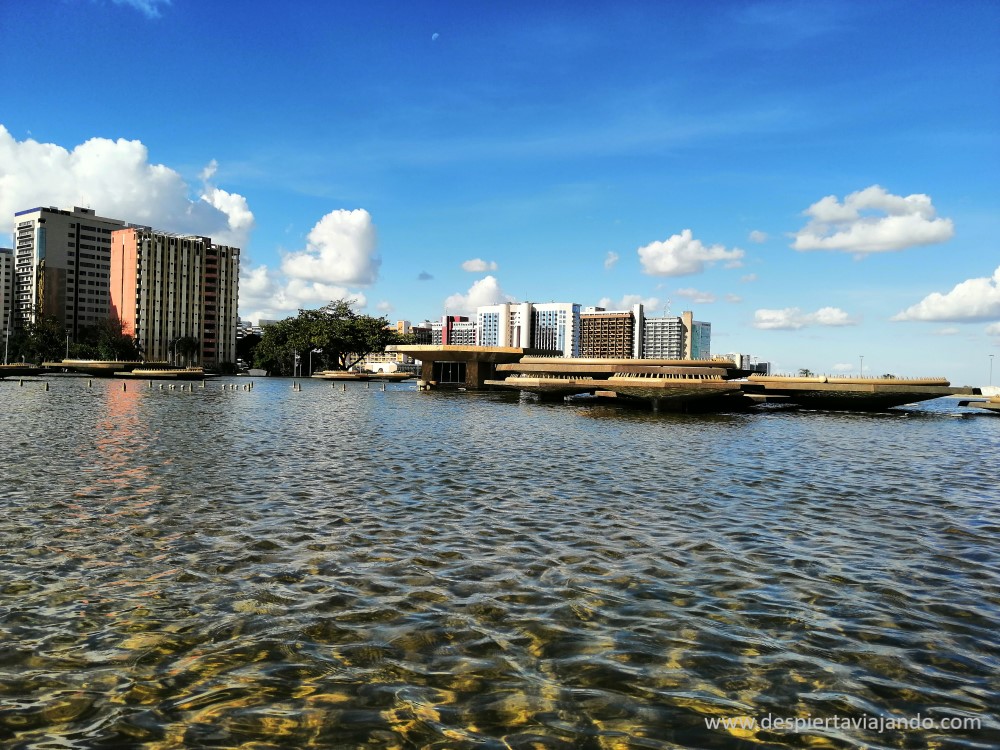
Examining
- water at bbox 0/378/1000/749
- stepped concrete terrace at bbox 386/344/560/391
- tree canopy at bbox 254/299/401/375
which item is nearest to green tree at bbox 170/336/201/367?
tree canopy at bbox 254/299/401/375

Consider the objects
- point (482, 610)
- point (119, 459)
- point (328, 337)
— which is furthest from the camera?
point (328, 337)

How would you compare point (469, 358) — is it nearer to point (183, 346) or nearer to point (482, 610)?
point (482, 610)

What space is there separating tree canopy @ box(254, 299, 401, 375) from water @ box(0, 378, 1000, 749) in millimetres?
142608

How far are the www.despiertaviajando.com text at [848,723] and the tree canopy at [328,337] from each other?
511 ft

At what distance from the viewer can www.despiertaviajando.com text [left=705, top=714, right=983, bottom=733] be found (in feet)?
20.0

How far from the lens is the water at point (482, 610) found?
20.1 ft

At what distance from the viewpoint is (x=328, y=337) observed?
519 ft

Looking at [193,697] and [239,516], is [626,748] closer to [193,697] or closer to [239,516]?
[193,697]

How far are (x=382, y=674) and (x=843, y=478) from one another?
19.5 meters

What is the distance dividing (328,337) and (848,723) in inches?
6226

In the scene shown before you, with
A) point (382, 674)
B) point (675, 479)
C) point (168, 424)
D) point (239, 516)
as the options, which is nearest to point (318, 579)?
point (382, 674)

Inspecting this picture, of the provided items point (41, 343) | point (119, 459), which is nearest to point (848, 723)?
point (119, 459)

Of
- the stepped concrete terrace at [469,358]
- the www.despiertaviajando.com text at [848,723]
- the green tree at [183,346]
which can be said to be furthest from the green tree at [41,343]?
the www.despiertaviajando.com text at [848,723]

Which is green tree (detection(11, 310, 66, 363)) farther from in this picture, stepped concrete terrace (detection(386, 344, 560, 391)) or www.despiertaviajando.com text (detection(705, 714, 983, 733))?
www.despiertaviajando.com text (detection(705, 714, 983, 733))
